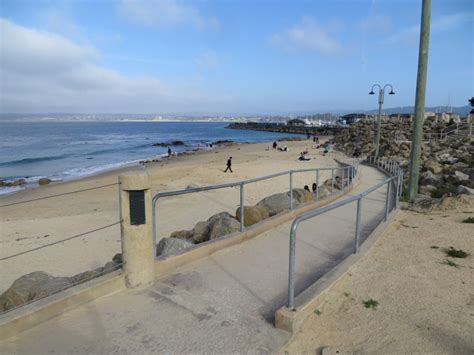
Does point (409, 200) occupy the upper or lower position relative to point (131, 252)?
lower

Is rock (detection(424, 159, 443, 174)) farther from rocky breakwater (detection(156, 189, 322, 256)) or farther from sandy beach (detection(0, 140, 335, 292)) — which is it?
rocky breakwater (detection(156, 189, 322, 256))

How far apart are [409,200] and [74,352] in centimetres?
883

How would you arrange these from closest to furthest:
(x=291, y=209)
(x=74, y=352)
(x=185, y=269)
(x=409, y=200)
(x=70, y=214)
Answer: (x=74, y=352)
(x=185, y=269)
(x=291, y=209)
(x=409, y=200)
(x=70, y=214)

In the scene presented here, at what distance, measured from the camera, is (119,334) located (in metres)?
3.16

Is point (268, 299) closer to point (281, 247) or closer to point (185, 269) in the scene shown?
point (185, 269)

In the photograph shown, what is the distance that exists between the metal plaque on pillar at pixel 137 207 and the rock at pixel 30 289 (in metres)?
1.06

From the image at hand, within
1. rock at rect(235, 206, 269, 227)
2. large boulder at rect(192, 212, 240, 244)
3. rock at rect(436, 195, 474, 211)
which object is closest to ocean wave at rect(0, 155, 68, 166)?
large boulder at rect(192, 212, 240, 244)

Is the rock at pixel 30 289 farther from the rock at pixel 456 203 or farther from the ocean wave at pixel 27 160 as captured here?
the ocean wave at pixel 27 160

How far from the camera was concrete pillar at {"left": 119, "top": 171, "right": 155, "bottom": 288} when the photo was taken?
12.6ft

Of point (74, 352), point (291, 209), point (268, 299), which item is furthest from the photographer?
point (291, 209)

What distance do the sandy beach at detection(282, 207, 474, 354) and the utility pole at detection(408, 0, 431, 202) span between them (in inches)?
154

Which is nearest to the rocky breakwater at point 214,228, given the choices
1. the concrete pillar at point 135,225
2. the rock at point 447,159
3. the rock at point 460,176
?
the concrete pillar at point 135,225

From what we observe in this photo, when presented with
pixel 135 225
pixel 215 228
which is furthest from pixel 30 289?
pixel 215 228

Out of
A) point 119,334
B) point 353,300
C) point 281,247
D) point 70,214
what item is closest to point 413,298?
point 353,300
